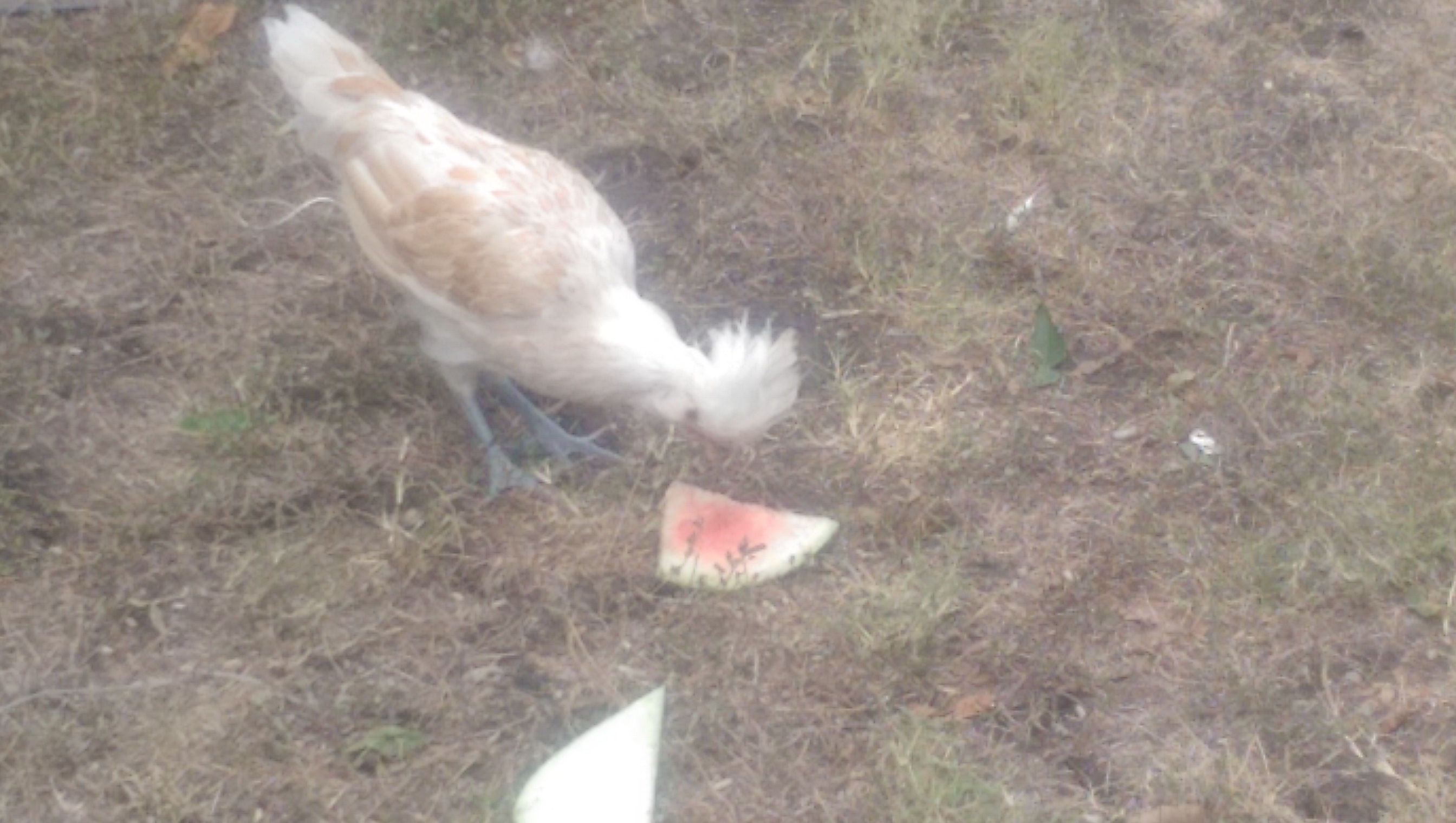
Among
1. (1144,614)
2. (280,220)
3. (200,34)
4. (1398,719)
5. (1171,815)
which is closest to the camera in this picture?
(1171,815)

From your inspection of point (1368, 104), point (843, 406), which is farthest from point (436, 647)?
point (1368, 104)

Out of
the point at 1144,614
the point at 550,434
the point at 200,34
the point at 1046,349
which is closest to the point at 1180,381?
the point at 1046,349

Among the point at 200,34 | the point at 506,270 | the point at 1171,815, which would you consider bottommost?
the point at 1171,815

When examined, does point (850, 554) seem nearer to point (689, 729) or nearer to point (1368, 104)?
point (689, 729)

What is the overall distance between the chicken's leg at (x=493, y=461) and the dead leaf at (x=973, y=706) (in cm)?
134

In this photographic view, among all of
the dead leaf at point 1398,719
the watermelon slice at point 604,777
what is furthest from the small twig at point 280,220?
the dead leaf at point 1398,719

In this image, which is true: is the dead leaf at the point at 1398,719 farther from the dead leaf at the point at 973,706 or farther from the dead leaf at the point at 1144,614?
the dead leaf at the point at 973,706

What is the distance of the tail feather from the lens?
3.83 m

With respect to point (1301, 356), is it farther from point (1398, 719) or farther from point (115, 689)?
point (115, 689)

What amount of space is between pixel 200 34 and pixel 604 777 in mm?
3352

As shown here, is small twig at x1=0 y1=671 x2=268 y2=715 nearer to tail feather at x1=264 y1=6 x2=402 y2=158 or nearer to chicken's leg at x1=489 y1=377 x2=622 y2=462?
chicken's leg at x1=489 y1=377 x2=622 y2=462

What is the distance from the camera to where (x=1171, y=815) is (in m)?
3.09

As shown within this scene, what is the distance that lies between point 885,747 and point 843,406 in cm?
112

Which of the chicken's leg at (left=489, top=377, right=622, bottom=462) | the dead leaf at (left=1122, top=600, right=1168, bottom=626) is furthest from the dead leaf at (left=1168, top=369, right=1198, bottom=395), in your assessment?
the chicken's leg at (left=489, top=377, right=622, bottom=462)
